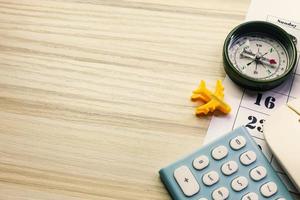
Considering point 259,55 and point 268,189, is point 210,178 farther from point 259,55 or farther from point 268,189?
point 259,55

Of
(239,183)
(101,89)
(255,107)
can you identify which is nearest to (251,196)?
(239,183)

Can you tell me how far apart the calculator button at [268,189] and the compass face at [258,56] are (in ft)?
0.50

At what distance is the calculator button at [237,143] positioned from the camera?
58 centimetres

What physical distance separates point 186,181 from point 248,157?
0.09 m

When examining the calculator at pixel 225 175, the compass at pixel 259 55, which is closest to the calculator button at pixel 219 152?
the calculator at pixel 225 175

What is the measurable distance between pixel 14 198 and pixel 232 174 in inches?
11.0

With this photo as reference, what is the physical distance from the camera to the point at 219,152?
0.58m

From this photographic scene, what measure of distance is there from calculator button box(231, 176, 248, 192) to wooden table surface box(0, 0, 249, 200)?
74mm

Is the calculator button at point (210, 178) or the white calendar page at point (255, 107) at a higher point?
the white calendar page at point (255, 107)

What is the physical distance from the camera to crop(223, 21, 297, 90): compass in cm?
62

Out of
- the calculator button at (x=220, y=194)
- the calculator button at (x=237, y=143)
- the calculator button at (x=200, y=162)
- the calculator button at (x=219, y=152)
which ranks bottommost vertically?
the calculator button at (x=220, y=194)

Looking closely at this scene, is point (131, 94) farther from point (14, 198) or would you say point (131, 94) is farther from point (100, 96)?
point (14, 198)

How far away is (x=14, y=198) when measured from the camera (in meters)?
0.57

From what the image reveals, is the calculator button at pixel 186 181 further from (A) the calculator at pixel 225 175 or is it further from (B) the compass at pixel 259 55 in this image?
(B) the compass at pixel 259 55
